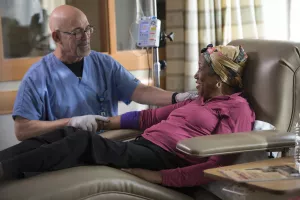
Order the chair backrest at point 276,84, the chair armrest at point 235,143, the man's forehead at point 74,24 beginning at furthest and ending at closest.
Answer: the man's forehead at point 74,24
the chair backrest at point 276,84
the chair armrest at point 235,143

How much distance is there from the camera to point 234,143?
1.65m

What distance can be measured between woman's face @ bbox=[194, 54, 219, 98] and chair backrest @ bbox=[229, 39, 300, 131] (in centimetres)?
17

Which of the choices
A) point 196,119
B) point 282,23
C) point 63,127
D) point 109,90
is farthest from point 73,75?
point 282,23

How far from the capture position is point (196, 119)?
2047 mm

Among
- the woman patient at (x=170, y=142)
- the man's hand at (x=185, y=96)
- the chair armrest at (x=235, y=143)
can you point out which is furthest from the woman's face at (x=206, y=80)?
the chair armrest at (x=235, y=143)

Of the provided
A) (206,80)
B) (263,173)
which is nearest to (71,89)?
(206,80)

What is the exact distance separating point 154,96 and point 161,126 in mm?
415

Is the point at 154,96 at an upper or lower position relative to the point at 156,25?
lower

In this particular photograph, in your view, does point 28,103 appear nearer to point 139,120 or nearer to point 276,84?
point 139,120

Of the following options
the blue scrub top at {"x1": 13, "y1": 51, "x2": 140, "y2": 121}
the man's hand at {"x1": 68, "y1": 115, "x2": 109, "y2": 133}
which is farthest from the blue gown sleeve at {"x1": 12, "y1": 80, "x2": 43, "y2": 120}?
the man's hand at {"x1": 68, "y1": 115, "x2": 109, "y2": 133}

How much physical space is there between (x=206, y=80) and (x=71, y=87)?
736 millimetres

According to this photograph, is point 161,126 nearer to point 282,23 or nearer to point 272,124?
point 272,124

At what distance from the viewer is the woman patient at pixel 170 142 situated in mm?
1781

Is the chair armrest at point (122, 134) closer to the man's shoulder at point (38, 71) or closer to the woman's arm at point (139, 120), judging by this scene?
the woman's arm at point (139, 120)
